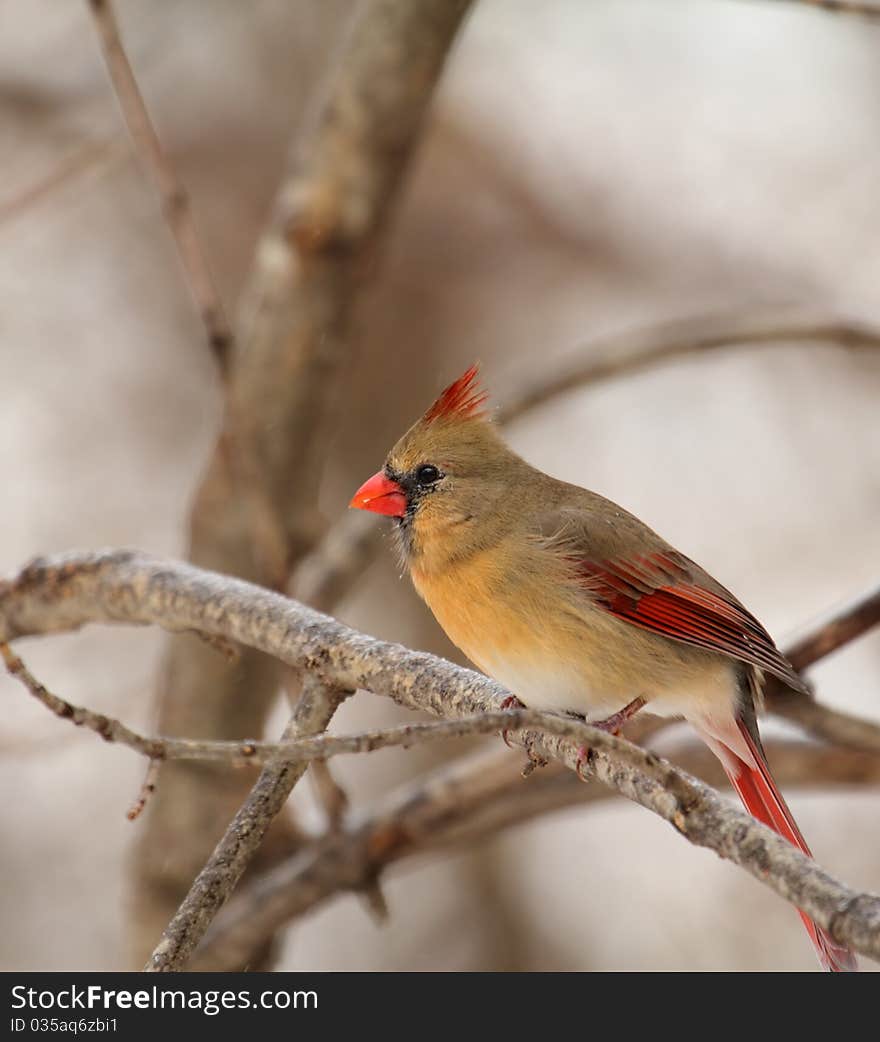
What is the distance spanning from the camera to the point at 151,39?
4801 millimetres

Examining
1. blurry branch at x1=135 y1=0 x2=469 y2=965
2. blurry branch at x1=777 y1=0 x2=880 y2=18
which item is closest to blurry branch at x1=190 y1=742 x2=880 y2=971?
blurry branch at x1=135 y1=0 x2=469 y2=965

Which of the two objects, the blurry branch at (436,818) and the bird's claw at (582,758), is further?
the blurry branch at (436,818)

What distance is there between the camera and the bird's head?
2.12m

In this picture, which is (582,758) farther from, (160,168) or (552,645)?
(160,168)

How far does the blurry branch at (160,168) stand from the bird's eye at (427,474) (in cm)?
37

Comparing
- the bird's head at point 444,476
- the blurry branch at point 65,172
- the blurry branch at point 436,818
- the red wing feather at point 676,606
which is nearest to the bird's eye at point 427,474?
the bird's head at point 444,476

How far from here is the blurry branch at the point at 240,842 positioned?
133 cm

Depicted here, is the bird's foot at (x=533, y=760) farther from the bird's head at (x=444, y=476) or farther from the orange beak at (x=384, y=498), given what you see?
the orange beak at (x=384, y=498)

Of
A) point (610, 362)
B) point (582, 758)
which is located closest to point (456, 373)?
point (610, 362)

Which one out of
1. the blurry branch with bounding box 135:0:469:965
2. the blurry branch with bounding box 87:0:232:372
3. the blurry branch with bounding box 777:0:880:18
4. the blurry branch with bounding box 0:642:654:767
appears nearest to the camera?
the blurry branch with bounding box 0:642:654:767

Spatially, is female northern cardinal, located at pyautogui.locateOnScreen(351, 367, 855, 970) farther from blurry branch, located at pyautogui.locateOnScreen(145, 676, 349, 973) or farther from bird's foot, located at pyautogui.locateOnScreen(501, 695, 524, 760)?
blurry branch, located at pyautogui.locateOnScreen(145, 676, 349, 973)

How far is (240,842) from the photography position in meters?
1.42

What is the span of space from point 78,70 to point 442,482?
135 inches

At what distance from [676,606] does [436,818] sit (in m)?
0.76
